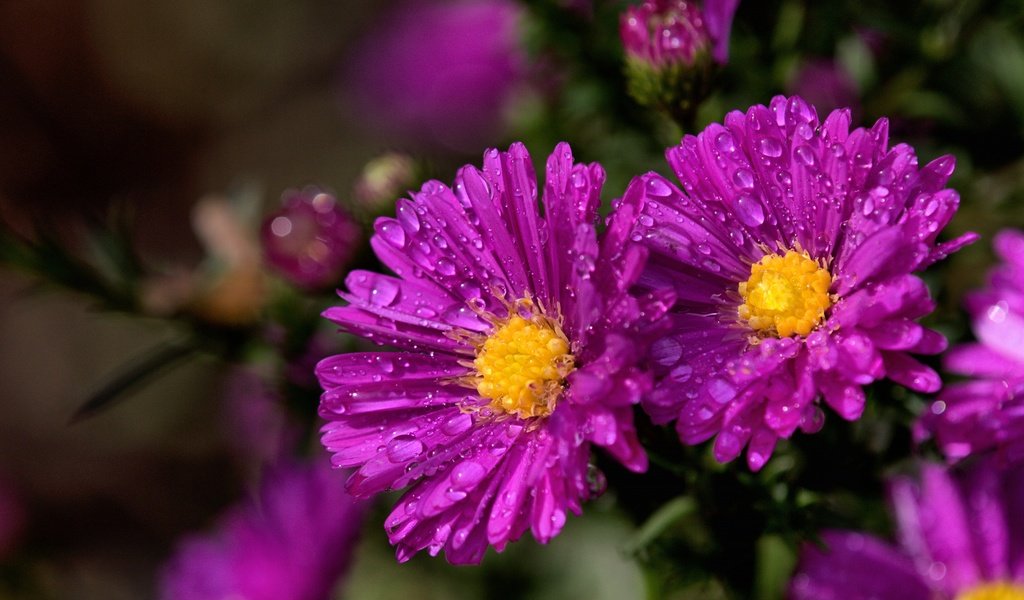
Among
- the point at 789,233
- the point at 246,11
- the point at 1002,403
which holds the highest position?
the point at 789,233

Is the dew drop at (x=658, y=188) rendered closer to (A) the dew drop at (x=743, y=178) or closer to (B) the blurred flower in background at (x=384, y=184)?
(A) the dew drop at (x=743, y=178)

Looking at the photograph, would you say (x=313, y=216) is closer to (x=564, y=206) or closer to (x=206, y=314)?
(x=206, y=314)

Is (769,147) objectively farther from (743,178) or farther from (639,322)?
(639,322)

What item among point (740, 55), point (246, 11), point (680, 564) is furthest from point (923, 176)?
point (246, 11)

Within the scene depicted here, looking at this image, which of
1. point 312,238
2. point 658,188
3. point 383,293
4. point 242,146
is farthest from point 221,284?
point 242,146

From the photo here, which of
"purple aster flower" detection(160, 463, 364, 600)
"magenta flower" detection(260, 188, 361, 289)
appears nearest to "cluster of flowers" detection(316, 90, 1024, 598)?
"magenta flower" detection(260, 188, 361, 289)

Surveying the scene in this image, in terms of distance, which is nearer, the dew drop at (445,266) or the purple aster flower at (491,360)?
the purple aster flower at (491,360)

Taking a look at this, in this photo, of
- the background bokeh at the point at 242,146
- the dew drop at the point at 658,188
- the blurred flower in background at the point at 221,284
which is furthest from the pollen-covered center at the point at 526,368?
the blurred flower in background at the point at 221,284
